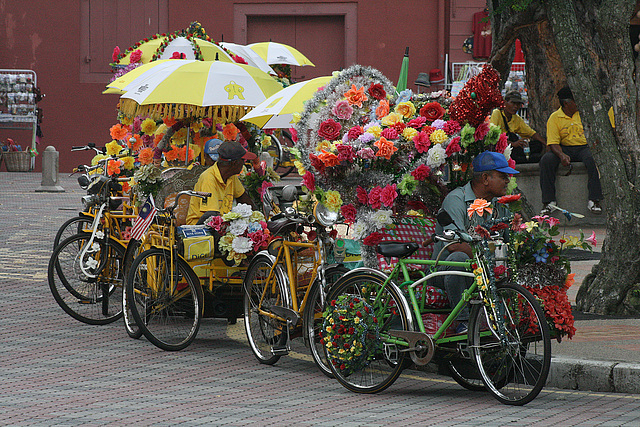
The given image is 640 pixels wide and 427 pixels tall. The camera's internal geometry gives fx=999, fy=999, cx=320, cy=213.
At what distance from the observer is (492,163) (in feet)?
23.2

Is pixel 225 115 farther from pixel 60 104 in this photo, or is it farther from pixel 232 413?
pixel 60 104

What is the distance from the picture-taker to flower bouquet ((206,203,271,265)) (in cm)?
819

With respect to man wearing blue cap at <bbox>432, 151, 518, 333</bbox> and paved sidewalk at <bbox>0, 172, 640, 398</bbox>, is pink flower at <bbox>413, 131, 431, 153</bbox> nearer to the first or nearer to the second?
man wearing blue cap at <bbox>432, 151, 518, 333</bbox>

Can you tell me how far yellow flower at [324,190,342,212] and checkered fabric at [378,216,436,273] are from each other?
41 cm

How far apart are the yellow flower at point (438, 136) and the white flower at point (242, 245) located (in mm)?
1775

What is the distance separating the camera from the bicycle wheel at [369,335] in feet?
22.0

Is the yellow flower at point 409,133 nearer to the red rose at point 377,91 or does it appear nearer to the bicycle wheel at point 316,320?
the red rose at point 377,91

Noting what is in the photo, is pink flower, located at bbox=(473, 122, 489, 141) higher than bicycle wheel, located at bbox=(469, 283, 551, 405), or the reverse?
pink flower, located at bbox=(473, 122, 489, 141)

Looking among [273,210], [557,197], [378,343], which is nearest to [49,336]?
[273,210]

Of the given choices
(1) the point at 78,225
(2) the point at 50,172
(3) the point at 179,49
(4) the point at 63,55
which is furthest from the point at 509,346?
(4) the point at 63,55

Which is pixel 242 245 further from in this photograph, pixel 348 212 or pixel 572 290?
pixel 572 290

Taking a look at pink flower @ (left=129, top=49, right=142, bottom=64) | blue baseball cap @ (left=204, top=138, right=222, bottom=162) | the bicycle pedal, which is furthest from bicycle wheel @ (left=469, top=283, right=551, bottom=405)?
pink flower @ (left=129, top=49, right=142, bottom=64)

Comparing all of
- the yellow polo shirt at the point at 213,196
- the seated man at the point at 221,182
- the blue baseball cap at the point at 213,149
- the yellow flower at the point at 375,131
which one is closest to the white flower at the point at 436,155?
the yellow flower at the point at 375,131

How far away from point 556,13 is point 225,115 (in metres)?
3.56
